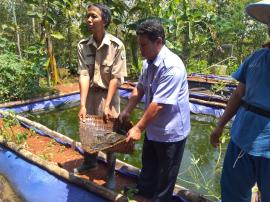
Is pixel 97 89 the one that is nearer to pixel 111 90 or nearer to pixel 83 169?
pixel 111 90

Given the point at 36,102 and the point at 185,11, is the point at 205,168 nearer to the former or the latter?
the point at 36,102

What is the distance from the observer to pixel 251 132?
87.3 inches

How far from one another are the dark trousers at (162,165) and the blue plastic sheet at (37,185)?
55 centimetres

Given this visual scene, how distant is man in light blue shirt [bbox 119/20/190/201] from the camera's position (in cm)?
284

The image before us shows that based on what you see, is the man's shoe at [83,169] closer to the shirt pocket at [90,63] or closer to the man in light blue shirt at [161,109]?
the man in light blue shirt at [161,109]

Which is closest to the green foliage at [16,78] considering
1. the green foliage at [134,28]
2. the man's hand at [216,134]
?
the green foliage at [134,28]

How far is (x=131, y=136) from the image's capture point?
9.56 feet

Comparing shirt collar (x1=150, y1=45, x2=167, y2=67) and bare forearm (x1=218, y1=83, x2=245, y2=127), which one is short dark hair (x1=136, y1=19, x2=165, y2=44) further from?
bare forearm (x1=218, y1=83, x2=245, y2=127)

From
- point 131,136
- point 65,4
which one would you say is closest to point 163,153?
point 131,136

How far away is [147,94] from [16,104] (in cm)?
502

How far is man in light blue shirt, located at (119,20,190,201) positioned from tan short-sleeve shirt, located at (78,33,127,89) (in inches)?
18.8

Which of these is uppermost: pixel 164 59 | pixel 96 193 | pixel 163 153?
pixel 164 59

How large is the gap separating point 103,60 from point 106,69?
10 cm

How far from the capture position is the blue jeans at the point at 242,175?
2204 millimetres
